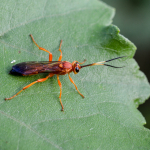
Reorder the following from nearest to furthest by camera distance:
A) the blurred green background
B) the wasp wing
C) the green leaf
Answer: the green leaf < the wasp wing < the blurred green background

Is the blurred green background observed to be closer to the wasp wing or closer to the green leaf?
the green leaf

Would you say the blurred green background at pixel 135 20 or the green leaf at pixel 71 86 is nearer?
the green leaf at pixel 71 86

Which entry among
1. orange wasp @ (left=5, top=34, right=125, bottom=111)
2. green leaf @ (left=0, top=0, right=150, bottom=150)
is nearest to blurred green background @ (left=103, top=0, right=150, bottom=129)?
green leaf @ (left=0, top=0, right=150, bottom=150)

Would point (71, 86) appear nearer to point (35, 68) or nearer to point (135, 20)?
point (35, 68)

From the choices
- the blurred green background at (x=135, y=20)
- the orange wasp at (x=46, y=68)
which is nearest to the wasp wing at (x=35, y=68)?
the orange wasp at (x=46, y=68)

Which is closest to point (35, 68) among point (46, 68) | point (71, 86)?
point (46, 68)

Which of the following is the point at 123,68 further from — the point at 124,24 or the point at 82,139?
the point at 124,24

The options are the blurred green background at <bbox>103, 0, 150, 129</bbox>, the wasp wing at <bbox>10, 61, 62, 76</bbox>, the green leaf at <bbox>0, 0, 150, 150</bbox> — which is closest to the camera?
the green leaf at <bbox>0, 0, 150, 150</bbox>

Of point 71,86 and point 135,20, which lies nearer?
point 71,86

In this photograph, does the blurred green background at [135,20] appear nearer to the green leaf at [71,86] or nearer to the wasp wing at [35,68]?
the green leaf at [71,86]
